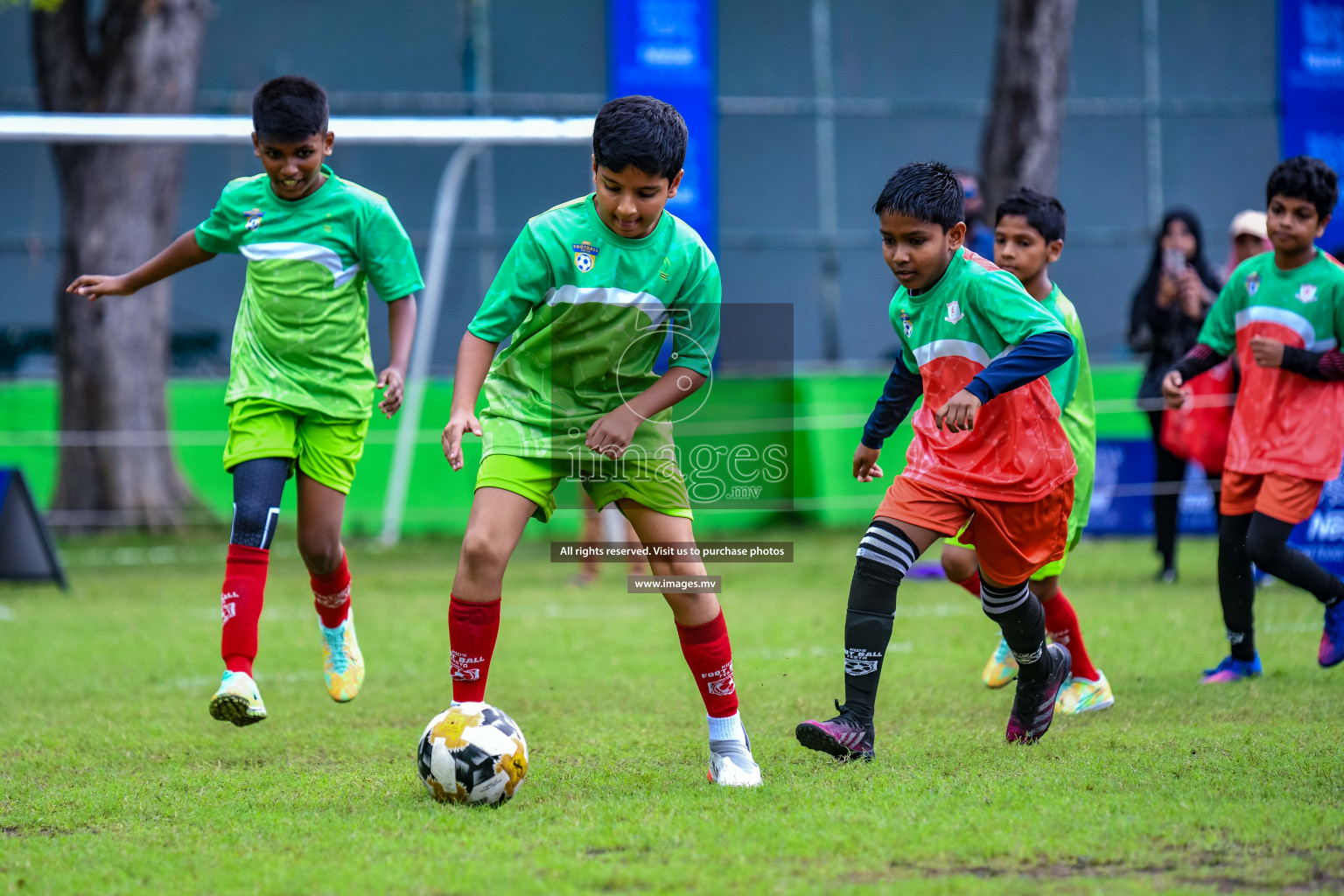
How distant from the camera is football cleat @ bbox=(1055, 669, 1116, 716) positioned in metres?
5.19

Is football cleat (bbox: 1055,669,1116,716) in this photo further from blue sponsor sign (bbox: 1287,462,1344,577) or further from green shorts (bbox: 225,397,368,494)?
blue sponsor sign (bbox: 1287,462,1344,577)

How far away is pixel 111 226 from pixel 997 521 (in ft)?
35.2

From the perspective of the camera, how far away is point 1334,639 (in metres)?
5.62

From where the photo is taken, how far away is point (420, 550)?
1224cm

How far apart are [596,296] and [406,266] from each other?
1.41 meters

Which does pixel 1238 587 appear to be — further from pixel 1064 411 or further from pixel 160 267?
pixel 160 267

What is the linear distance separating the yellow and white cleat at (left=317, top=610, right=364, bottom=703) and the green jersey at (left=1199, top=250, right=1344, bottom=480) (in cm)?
359

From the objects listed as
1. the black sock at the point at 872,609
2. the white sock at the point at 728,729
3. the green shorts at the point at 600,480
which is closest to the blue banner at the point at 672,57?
the black sock at the point at 872,609

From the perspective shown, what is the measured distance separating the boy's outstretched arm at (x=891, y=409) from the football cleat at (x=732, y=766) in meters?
1.02

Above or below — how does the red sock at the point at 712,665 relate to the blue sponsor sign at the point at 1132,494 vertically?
above

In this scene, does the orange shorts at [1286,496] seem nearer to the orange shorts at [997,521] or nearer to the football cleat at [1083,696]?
the football cleat at [1083,696]

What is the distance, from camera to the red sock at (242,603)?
4664 mm

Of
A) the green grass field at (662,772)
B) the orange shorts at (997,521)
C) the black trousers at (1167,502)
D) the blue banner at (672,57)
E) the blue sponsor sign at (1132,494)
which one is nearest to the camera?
the green grass field at (662,772)

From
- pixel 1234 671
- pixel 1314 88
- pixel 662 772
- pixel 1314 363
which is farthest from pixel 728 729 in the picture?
pixel 1314 88
